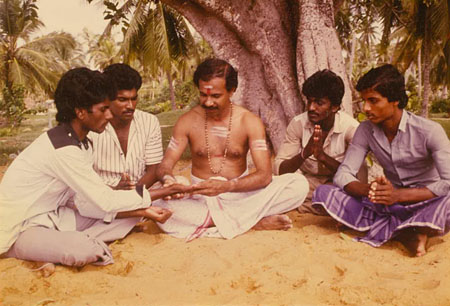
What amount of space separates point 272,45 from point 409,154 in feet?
9.88

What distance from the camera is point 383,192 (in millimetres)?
3260

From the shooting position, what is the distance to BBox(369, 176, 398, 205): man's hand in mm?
3260

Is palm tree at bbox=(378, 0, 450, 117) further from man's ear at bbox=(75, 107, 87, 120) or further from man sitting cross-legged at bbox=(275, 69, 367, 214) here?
man's ear at bbox=(75, 107, 87, 120)

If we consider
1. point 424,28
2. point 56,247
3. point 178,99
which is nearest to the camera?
point 56,247

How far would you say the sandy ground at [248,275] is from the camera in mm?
2555

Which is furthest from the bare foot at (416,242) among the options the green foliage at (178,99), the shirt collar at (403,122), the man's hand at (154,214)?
the green foliage at (178,99)

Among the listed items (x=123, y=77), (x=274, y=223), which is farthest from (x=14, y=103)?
(x=274, y=223)

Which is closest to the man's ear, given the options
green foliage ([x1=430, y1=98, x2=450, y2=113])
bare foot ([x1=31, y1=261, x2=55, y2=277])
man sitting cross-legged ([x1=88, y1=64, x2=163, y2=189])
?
man sitting cross-legged ([x1=88, y1=64, x2=163, y2=189])

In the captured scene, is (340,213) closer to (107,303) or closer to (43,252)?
(107,303)

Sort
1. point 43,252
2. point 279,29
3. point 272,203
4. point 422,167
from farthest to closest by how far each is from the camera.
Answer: point 279,29
point 272,203
point 422,167
point 43,252

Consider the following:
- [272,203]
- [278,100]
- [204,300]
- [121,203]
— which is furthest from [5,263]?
[278,100]

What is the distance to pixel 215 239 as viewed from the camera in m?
3.71

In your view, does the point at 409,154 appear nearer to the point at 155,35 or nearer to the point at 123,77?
the point at 123,77

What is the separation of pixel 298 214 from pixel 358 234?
915 mm
